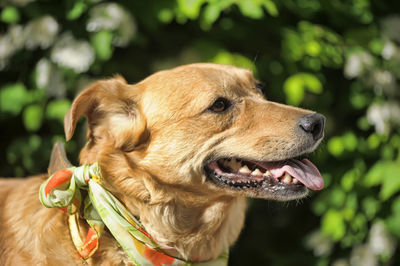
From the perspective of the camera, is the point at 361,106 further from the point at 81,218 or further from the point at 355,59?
the point at 81,218

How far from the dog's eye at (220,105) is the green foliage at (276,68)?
1039mm

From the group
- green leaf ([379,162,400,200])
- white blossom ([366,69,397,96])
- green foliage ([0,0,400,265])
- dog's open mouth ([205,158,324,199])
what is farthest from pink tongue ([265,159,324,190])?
white blossom ([366,69,397,96])

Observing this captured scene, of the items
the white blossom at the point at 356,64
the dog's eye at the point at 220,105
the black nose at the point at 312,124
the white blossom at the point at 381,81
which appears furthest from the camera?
the white blossom at the point at 381,81

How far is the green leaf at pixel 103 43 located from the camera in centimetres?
350

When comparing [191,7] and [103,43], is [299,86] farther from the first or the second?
[103,43]

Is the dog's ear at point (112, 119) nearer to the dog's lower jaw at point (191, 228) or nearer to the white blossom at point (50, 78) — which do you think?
the dog's lower jaw at point (191, 228)

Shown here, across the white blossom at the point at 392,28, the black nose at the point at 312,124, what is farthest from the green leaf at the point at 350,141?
the black nose at the point at 312,124

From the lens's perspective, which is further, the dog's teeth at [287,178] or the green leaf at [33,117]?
the green leaf at [33,117]

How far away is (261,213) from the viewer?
4.66 m

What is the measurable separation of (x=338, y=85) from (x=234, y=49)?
0.94 m

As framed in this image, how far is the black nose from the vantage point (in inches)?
94.2

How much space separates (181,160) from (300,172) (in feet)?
1.97

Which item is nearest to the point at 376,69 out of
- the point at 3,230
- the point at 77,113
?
the point at 77,113

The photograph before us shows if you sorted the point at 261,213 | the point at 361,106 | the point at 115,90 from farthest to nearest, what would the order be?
the point at 261,213 < the point at 361,106 < the point at 115,90
